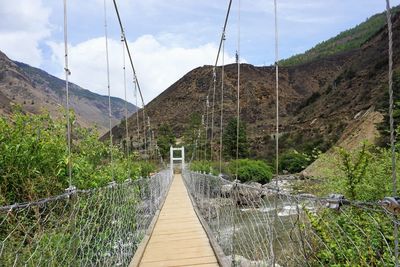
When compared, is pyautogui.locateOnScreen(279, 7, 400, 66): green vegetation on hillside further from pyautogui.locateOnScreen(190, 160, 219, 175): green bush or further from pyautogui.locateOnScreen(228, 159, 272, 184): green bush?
pyautogui.locateOnScreen(190, 160, 219, 175): green bush

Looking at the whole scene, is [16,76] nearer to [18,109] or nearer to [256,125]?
[256,125]

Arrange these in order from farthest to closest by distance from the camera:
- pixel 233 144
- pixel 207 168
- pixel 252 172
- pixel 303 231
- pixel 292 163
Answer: pixel 233 144
pixel 292 163
pixel 252 172
pixel 207 168
pixel 303 231

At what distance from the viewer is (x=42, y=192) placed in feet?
9.40

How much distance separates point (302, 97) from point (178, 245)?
53.1 m

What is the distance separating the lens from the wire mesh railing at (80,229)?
157 centimetres

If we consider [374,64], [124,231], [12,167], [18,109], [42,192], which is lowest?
[124,231]

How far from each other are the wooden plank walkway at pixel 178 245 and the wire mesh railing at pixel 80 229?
146mm

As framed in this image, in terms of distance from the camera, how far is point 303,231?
2.24 metres

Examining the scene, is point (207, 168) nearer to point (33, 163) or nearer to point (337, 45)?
point (33, 163)

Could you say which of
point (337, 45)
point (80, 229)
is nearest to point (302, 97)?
point (337, 45)

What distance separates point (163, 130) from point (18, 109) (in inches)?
1365

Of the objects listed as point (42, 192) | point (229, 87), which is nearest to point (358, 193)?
point (42, 192)

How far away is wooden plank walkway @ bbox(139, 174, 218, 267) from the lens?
2.54m

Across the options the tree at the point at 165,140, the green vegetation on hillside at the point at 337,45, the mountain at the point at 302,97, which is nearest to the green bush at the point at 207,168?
the mountain at the point at 302,97
